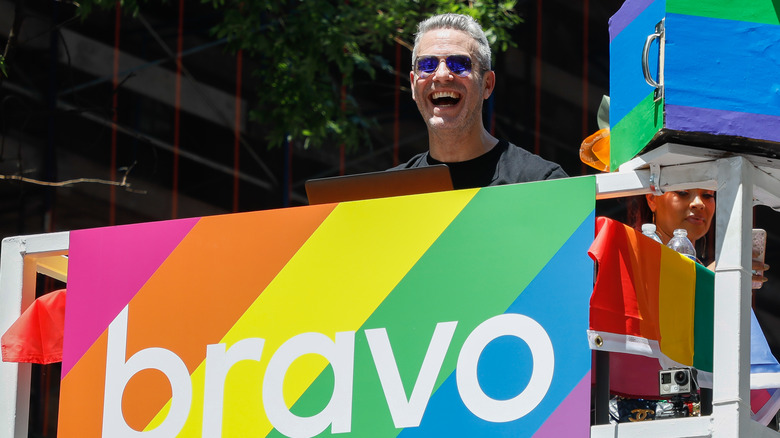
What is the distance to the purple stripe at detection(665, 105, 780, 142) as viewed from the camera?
7.01ft

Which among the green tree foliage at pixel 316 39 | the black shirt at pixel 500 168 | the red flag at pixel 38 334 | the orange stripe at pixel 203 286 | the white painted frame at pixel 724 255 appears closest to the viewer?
the white painted frame at pixel 724 255

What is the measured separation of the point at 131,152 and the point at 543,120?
3.76 m

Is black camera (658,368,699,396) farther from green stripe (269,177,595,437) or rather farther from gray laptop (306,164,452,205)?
gray laptop (306,164,452,205)

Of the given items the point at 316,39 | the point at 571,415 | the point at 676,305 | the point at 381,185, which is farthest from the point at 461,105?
the point at 316,39

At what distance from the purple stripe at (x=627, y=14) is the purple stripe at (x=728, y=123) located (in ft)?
0.80

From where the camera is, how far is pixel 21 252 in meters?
3.00

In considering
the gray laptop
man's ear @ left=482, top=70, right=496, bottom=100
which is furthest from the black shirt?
the gray laptop

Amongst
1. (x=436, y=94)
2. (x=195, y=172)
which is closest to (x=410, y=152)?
(x=195, y=172)

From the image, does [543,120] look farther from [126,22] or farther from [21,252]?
[21,252]

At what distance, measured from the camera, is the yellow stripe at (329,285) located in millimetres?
2453

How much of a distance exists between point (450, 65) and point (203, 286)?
39.9 inches

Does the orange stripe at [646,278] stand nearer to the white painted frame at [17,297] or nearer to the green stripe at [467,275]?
the green stripe at [467,275]

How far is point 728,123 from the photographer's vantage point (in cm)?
214

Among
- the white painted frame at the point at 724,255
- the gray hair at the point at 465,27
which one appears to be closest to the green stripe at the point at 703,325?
the white painted frame at the point at 724,255
